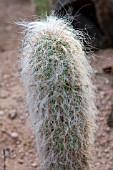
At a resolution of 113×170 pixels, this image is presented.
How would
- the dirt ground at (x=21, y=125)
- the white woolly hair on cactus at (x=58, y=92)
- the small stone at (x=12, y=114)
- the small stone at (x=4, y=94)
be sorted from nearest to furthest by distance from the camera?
the white woolly hair on cactus at (x=58, y=92), the dirt ground at (x=21, y=125), the small stone at (x=12, y=114), the small stone at (x=4, y=94)

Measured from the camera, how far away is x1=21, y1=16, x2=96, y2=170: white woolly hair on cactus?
6.25 ft

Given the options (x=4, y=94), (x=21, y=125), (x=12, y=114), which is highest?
(x=4, y=94)

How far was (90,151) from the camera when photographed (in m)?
2.20

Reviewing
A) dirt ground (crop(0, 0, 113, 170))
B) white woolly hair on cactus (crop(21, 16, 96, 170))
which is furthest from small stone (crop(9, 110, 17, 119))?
white woolly hair on cactus (crop(21, 16, 96, 170))

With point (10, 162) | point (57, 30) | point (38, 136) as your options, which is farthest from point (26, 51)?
point (10, 162)

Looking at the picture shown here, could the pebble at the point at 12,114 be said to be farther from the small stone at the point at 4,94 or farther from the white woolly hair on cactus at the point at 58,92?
the white woolly hair on cactus at the point at 58,92

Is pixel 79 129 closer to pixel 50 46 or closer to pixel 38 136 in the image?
pixel 38 136

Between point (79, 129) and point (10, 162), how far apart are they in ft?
3.43

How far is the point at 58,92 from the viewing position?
75.0 inches

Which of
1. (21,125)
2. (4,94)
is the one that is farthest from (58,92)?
(4,94)

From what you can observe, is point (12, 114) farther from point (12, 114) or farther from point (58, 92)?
point (58, 92)

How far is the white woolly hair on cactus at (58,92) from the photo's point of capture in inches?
75.0

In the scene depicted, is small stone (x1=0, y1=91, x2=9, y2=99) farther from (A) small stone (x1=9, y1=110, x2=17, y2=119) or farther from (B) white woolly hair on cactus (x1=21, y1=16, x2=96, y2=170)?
(B) white woolly hair on cactus (x1=21, y1=16, x2=96, y2=170)

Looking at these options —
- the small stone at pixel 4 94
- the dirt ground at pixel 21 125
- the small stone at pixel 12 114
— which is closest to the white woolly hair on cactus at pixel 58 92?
the dirt ground at pixel 21 125
